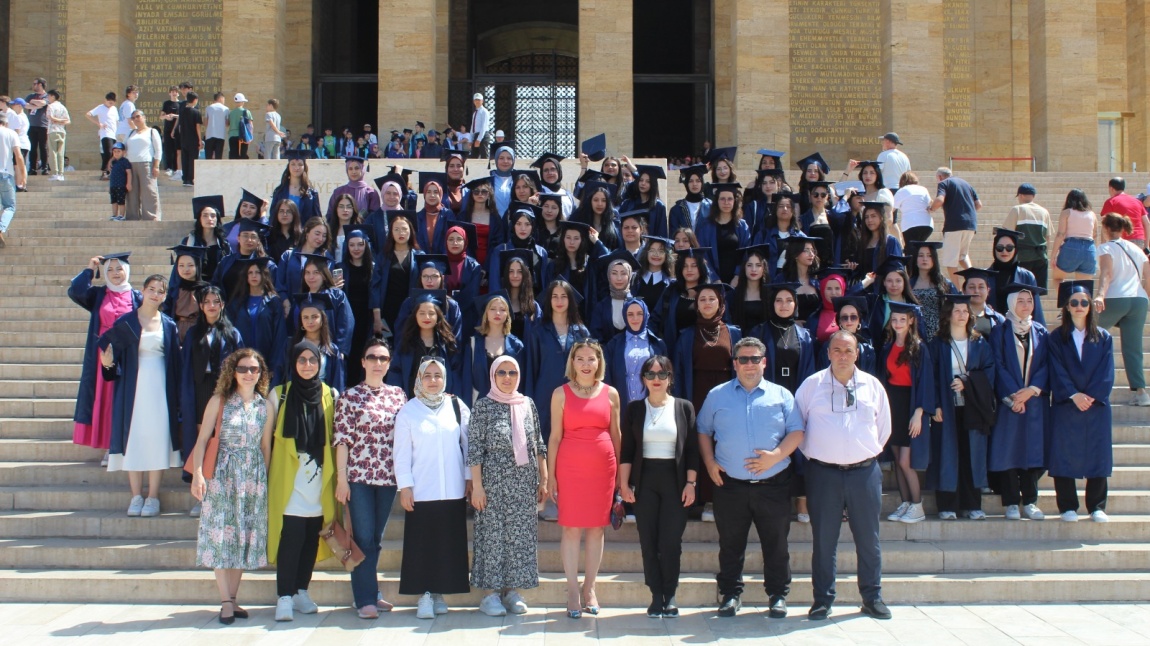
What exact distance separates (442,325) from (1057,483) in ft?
16.3

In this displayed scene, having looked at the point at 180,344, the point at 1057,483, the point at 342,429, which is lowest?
the point at 1057,483

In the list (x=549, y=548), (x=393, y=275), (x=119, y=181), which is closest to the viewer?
(x=549, y=548)

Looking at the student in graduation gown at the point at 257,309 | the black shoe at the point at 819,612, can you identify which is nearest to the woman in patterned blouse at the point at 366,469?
the student in graduation gown at the point at 257,309

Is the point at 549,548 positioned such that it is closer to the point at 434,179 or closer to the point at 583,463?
the point at 583,463

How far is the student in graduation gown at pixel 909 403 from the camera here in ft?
27.7

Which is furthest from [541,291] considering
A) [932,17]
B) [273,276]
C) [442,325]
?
[932,17]

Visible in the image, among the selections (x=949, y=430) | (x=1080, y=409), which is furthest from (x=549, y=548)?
(x=1080, y=409)

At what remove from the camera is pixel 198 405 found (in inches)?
337

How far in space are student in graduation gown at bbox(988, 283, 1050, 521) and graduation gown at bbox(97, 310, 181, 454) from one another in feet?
20.9

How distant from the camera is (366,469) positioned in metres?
7.33

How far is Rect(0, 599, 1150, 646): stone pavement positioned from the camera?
6.84m

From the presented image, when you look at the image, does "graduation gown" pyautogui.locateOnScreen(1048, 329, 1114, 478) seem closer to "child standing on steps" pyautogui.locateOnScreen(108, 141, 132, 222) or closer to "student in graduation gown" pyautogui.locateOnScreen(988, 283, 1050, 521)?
"student in graduation gown" pyautogui.locateOnScreen(988, 283, 1050, 521)

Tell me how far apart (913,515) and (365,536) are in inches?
163

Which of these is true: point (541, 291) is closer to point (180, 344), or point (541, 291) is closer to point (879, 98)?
point (180, 344)
